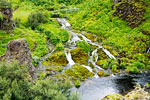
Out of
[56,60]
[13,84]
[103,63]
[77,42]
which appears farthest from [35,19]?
[13,84]

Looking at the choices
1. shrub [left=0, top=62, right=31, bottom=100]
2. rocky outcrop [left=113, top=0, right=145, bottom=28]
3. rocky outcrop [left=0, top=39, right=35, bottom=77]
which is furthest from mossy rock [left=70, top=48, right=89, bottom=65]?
rocky outcrop [left=113, top=0, right=145, bottom=28]

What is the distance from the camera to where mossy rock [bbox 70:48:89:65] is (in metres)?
54.1

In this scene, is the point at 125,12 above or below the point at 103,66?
above

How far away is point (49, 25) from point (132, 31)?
37.6 metres

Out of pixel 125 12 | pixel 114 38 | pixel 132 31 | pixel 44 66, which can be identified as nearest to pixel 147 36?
pixel 132 31

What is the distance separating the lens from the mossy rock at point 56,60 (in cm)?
5198

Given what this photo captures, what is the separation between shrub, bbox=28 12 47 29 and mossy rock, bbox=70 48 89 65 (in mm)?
26490

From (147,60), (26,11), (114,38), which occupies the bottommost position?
(147,60)

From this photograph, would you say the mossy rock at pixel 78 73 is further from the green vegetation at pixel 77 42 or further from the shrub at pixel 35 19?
the shrub at pixel 35 19

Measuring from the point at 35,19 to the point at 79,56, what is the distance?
31653mm

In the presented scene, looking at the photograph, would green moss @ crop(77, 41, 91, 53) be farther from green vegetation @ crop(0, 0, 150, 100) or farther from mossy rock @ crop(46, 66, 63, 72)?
mossy rock @ crop(46, 66, 63, 72)

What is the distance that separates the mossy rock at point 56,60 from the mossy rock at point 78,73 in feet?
12.5

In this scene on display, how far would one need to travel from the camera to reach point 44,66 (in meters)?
50.7

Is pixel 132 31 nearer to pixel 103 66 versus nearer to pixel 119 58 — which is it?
pixel 119 58
